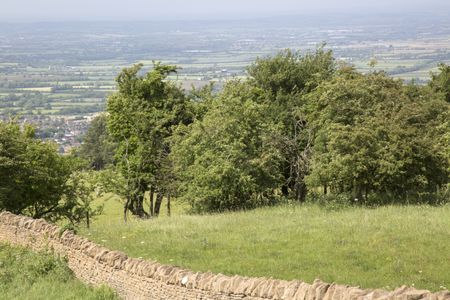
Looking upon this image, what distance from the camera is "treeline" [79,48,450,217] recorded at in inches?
1085

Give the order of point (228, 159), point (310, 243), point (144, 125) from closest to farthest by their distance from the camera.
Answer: point (310, 243) < point (228, 159) < point (144, 125)

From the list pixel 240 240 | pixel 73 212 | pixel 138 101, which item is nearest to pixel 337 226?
pixel 240 240

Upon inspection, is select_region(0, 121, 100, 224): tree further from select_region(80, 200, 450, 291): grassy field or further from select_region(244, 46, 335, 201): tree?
select_region(244, 46, 335, 201): tree

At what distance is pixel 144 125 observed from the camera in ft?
113

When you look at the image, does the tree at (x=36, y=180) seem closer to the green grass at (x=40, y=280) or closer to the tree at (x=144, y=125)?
the tree at (x=144, y=125)

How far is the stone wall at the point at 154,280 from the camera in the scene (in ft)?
31.1

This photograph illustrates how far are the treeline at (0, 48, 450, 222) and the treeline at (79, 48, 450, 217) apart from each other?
6 cm

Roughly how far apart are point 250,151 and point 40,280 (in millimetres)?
16089

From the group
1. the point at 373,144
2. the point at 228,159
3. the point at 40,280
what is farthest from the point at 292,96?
the point at 40,280

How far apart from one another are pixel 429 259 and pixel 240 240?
17.9 feet

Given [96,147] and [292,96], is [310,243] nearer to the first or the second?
[292,96]

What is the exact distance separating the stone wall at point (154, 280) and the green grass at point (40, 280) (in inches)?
10.4

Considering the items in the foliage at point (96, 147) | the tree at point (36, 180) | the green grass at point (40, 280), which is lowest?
the foliage at point (96, 147)

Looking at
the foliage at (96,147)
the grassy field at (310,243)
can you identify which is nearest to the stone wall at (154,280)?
the grassy field at (310,243)
